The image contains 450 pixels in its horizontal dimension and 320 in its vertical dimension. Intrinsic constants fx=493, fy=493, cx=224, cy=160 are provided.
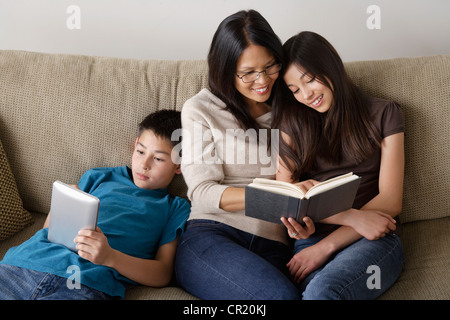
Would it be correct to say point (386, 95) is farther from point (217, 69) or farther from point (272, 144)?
point (217, 69)

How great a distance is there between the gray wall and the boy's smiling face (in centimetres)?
62

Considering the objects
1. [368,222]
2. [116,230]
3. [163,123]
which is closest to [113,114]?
[163,123]

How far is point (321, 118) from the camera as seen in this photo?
1.73 m

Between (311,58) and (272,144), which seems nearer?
(311,58)

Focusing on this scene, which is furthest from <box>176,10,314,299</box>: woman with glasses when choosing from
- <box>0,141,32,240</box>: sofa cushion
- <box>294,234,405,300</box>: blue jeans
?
<box>0,141,32,240</box>: sofa cushion

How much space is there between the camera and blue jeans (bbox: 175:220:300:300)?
1455 millimetres

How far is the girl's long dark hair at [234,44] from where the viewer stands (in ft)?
5.17

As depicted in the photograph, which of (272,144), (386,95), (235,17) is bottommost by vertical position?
(272,144)

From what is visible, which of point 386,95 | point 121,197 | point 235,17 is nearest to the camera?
point 235,17

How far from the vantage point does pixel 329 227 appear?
1.71m

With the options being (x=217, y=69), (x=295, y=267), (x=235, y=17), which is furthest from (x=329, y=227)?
(x=235, y=17)

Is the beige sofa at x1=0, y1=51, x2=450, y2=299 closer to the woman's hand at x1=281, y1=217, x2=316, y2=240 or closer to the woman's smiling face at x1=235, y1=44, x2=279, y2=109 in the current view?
the woman's smiling face at x1=235, y1=44, x2=279, y2=109
